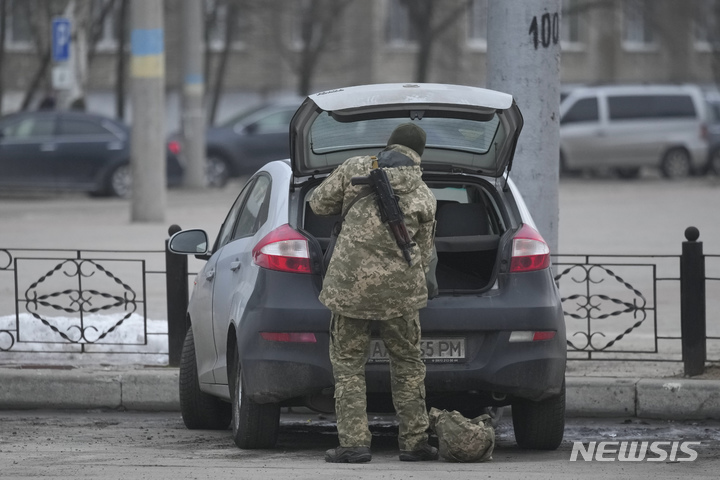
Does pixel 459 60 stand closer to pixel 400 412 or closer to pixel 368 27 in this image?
pixel 368 27

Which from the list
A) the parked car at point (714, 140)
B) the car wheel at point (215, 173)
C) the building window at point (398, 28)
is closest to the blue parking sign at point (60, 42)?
the car wheel at point (215, 173)

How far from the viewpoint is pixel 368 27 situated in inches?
1849

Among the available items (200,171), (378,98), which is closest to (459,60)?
(200,171)

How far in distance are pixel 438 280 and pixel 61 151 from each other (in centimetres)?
1782

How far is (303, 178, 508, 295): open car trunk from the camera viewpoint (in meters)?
6.54

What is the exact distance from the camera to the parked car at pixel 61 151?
77.3ft

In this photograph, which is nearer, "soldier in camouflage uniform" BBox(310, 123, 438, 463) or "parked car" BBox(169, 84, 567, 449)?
"soldier in camouflage uniform" BBox(310, 123, 438, 463)

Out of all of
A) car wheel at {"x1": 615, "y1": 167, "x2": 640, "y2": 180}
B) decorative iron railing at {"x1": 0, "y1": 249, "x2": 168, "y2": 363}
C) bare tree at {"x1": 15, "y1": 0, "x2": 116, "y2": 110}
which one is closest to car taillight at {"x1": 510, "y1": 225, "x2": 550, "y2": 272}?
decorative iron railing at {"x1": 0, "y1": 249, "x2": 168, "y2": 363}

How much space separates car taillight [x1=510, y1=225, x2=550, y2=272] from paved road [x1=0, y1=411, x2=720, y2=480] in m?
0.84

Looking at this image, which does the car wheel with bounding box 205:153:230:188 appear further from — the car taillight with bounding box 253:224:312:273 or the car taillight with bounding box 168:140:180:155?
the car taillight with bounding box 253:224:312:273

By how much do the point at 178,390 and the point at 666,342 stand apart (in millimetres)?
3369

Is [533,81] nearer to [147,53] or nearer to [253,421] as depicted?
[253,421]

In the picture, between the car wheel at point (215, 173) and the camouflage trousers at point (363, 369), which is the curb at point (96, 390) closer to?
the camouflage trousers at point (363, 369)

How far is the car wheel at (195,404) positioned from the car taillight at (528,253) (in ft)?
6.30
